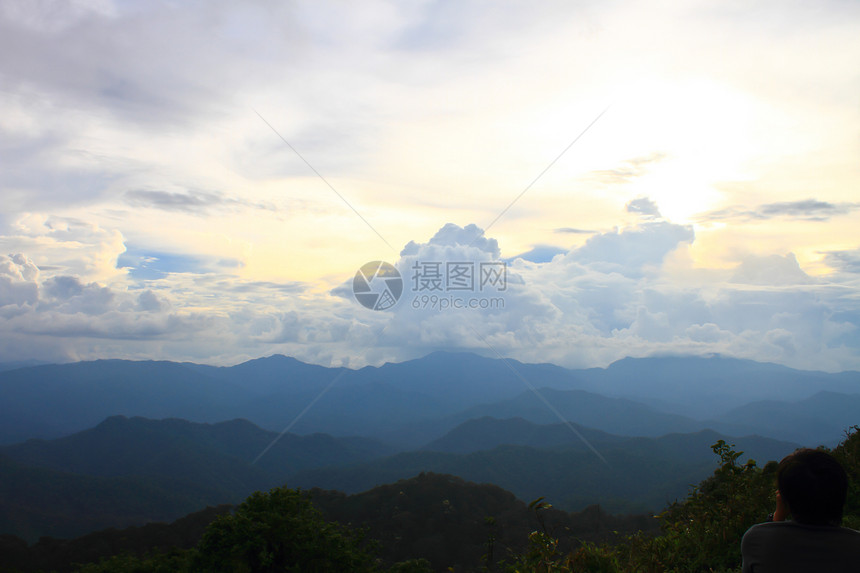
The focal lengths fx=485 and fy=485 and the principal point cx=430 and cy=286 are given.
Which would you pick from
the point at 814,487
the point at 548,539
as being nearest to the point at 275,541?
the point at 548,539

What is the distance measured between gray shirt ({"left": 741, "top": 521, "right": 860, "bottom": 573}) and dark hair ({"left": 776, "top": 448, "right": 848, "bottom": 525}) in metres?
0.07

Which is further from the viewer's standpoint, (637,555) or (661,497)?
(661,497)

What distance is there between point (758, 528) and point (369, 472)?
21190 centimetres

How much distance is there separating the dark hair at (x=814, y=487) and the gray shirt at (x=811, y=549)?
0.07m

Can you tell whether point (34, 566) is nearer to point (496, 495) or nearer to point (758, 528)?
point (496, 495)

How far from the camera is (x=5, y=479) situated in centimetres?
15750

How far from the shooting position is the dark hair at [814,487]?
3027mm

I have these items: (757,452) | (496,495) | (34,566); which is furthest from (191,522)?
(757,452)

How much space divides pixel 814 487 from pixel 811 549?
1.21ft

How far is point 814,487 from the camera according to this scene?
3.04m

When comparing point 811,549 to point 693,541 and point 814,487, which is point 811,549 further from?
point 693,541

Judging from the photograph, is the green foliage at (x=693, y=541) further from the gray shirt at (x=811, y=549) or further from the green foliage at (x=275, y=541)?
the green foliage at (x=275, y=541)

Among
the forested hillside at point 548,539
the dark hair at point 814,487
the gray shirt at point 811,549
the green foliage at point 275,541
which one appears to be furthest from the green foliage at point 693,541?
the green foliage at point 275,541

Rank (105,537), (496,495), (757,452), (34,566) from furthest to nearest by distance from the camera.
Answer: (757,452), (496,495), (105,537), (34,566)
